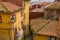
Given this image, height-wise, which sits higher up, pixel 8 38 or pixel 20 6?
pixel 20 6

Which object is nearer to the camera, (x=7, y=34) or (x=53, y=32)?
(x=53, y=32)

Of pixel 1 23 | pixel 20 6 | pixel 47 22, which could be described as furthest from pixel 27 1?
pixel 1 23

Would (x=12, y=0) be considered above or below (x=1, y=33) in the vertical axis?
above

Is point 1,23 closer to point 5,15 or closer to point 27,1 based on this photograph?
point 5,15

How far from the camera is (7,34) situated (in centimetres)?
956

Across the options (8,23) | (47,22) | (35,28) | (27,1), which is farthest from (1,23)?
(27,1)

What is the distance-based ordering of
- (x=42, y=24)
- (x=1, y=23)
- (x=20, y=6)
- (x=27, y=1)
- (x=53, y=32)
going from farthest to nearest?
(x=27, y=1), (x=20, y=6), (x=42, y=24), (x=1, y=23), (x=53, y=32)

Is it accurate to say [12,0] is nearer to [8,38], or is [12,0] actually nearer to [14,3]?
[14,3]

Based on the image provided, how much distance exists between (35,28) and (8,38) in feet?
6.40

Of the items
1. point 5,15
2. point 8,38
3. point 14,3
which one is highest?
point 14,3

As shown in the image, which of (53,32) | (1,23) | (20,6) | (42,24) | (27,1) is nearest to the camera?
(53,32)

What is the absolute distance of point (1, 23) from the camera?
9.55 metres

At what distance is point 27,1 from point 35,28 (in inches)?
220

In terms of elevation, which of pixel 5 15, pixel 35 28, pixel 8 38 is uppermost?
pixel 5 15
